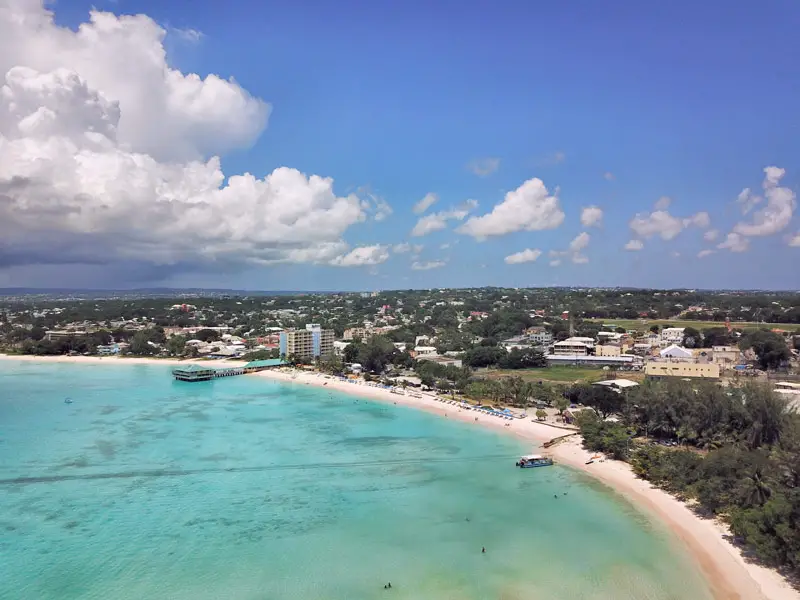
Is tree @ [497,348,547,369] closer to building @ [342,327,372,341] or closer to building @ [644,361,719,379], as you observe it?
building @ [644,361,719,379]

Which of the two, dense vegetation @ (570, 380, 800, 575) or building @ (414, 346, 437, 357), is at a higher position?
dense vegetation @ (570, 380, 800, 575)

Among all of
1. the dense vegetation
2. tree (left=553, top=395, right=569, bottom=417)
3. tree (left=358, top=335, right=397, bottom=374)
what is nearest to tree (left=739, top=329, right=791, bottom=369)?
the dense vegetation

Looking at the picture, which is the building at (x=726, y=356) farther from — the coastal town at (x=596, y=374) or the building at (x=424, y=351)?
the building at (x=424, y=351)

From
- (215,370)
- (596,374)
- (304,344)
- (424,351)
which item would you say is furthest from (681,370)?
(215,370)

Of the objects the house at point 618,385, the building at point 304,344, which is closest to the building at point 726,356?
the house at point 618,385

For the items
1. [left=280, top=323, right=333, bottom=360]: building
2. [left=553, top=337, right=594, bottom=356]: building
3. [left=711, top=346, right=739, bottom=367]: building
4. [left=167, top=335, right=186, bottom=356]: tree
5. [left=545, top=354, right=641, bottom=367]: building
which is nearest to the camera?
[left=711, top=346, right=739, bottom=367]: building

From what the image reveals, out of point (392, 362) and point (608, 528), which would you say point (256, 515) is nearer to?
point (608, 528)

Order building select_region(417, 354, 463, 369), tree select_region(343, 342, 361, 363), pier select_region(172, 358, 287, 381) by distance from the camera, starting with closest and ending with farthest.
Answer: pier select_region(172, 358, 287, 381) → building select_region(417, 354, 463, 369) → tree select_region(343, 342, 361, 363)

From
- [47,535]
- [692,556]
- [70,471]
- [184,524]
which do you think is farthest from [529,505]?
[70,471]
